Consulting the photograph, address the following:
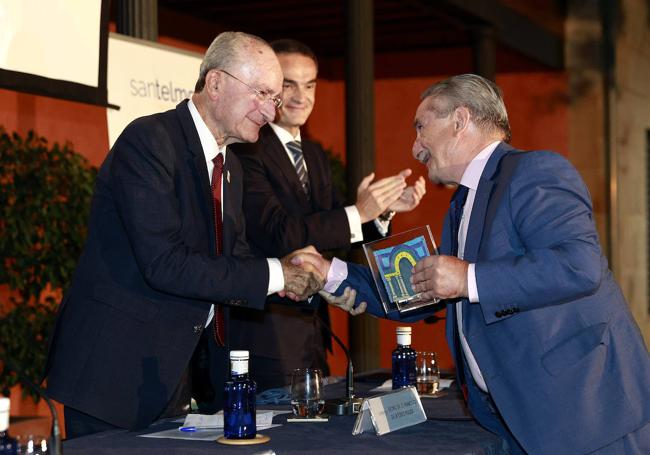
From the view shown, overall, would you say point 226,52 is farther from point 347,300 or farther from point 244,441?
point 244,441

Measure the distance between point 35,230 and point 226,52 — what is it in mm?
2566

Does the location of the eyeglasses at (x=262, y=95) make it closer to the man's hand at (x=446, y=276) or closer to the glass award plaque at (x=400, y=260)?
the glass award plaque at (x=400, y=260)

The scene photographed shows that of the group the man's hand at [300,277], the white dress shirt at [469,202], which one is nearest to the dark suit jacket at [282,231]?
the man's hand at [300,277]

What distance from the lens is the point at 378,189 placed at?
12.2 feet

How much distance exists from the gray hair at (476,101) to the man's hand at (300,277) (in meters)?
0.58

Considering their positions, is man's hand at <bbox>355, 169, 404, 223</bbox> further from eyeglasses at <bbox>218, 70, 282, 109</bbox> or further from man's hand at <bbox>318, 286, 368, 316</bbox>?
eyeglasses at <bbox>218, 70, 282, 109</bbox>

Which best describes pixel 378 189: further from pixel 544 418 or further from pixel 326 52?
pixel 326 52

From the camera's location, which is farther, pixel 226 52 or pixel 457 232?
pixel 226 52

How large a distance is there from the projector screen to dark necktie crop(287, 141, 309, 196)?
28.1 inches

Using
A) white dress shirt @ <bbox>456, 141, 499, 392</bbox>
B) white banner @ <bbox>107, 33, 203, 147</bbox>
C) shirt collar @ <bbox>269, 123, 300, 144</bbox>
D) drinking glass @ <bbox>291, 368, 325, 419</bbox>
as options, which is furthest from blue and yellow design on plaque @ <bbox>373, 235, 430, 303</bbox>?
white banner @ <bbox>107, 33, 203, 147</bbox>

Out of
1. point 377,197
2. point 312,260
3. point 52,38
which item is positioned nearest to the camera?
point 312,260

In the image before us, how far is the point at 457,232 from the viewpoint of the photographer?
2.73 meters

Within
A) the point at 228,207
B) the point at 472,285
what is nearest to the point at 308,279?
the point at 228,207

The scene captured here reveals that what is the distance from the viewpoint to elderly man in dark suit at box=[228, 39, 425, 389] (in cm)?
342
